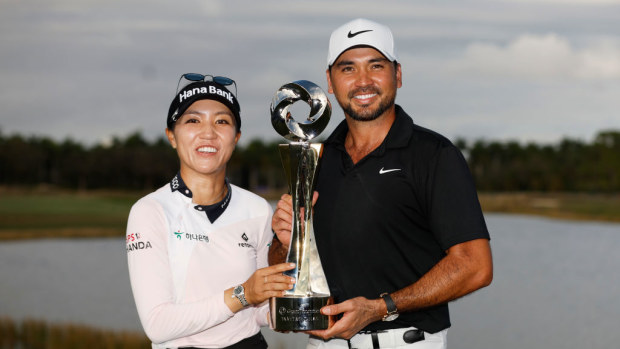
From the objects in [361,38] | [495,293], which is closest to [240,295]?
[361,38]

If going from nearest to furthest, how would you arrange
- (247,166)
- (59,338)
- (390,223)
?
(390,223), (59,338), (247,166)

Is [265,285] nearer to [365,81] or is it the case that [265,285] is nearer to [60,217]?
[365,81]

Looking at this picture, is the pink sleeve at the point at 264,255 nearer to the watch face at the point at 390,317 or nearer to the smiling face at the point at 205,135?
the smiling face at the point at 205,135

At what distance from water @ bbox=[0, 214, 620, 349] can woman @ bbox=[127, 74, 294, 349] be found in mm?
18405

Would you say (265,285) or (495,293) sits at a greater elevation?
(265,285)

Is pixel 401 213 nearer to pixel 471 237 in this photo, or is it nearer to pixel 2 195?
pixel 471 237

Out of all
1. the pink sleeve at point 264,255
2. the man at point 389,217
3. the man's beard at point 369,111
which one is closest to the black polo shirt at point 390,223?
the man at point 389,217

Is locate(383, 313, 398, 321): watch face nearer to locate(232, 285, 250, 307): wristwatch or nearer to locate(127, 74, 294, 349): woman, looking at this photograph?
locate(127, 74, 294, 349): woman

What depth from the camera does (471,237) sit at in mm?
3406

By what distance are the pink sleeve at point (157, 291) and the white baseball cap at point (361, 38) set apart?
1430 mm

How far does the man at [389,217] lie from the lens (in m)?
3.43

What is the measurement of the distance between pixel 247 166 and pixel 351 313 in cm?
9386

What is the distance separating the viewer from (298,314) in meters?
3.32

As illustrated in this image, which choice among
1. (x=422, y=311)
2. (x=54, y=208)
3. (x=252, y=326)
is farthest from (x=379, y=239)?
(x=54, y=208)
